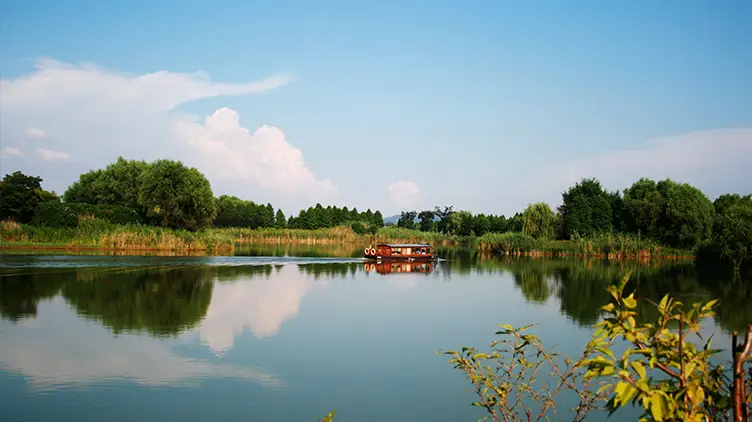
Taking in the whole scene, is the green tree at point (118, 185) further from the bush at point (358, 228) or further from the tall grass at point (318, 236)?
the bush at point (358, 228)

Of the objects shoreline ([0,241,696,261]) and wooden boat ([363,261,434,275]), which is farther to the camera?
shoreline ([0,241,696,261])

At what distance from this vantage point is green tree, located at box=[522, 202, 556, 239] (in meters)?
52.5

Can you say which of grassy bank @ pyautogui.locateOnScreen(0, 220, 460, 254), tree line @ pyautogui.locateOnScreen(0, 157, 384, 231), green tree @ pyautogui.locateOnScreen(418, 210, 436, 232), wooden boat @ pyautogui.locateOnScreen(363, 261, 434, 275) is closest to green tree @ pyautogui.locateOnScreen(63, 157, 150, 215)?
tree line @ pyautogui.locateOnScreen(0, 157, 384, 231)

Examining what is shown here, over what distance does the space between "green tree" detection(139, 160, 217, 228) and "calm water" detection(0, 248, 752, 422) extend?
19.1m

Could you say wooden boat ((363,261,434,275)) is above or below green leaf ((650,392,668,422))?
below

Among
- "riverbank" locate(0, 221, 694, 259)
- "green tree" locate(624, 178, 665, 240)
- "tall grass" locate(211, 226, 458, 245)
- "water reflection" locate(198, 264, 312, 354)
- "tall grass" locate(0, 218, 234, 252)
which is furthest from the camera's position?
"tall grass" locate(211, 226, 458, 245)

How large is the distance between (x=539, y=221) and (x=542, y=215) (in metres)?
0.59

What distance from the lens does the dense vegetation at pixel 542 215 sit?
36.1 m

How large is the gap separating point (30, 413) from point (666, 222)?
159ft

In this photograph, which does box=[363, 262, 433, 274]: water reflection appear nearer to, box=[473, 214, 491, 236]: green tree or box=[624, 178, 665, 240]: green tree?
box=[624, 178, 665, 240]: green tree

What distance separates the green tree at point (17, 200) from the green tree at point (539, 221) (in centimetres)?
3674

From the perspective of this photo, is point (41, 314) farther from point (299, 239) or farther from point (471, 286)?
point (299, 239)

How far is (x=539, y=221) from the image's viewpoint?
52875 millimetres

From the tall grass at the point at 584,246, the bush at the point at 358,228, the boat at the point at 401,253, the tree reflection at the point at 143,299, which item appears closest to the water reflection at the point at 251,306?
the tree reflection at the point at 143,299
